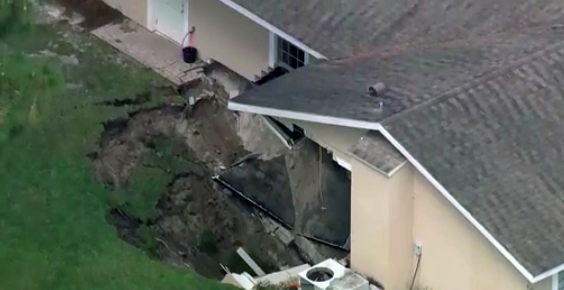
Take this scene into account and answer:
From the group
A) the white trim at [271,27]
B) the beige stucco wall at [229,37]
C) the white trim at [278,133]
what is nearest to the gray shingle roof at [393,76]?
the white trim at [271,27]

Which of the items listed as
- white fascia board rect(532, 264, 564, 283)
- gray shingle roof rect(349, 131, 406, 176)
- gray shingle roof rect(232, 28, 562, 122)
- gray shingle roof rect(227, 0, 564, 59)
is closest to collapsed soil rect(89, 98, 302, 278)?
gray shingle roof rect(227, 0, 564, 59)

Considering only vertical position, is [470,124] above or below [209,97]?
above

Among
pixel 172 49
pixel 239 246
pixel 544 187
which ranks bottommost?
pixel 239 246

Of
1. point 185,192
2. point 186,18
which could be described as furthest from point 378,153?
point 186,18

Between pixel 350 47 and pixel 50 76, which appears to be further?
pixel 50 76

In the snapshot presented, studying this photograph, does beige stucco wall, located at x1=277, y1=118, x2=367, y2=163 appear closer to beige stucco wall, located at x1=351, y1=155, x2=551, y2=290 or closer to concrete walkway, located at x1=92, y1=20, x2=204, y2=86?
beige stucco wall, located at x1=351, y1=155, x2=551, y2=290

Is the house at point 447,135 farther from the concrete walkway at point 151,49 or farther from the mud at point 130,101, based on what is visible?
the concrete walkway at point 151,49

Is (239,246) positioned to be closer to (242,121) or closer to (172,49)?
(242,121)

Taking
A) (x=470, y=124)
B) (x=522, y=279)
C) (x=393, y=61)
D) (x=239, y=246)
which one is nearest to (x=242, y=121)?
(x=239, y=246)
